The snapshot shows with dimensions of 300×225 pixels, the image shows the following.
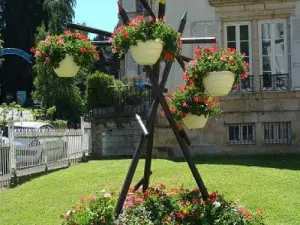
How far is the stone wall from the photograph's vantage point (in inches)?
628

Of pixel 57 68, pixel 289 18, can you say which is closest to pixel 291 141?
pixel 289 18

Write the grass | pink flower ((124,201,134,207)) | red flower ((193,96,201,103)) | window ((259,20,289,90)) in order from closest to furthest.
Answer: pink flower ((124,201,134,207)) → red flower ((193,96,201,103)) → the grass → window ((259,20,289,90))

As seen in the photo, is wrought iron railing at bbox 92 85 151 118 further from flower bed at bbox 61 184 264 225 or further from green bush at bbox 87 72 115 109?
flower bed at bbox 61 184 264 225

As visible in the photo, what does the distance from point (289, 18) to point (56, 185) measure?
919cm

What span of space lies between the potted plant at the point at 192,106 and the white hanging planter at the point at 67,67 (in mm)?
1312

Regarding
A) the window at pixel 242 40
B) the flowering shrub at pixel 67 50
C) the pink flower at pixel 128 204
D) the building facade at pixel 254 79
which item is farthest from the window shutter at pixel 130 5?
the pink flower at pixel 128 204

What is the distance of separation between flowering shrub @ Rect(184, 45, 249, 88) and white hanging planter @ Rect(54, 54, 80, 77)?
1.34 metres

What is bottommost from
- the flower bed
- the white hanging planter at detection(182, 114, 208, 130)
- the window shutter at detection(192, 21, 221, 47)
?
the flower bed

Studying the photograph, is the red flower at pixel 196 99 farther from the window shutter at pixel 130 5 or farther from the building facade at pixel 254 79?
the window shutter at pixel 130 5

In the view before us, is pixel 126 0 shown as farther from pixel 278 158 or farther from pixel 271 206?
pixel 271 206

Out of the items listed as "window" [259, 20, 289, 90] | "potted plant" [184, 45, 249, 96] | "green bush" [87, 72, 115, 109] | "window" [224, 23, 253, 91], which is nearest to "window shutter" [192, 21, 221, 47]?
"window" [224, 23, 253, 91]

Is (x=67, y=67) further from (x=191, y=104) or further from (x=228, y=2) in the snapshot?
(x=228, y=2)

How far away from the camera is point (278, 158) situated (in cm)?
1467

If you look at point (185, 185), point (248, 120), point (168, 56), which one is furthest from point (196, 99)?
point (248, 120)
